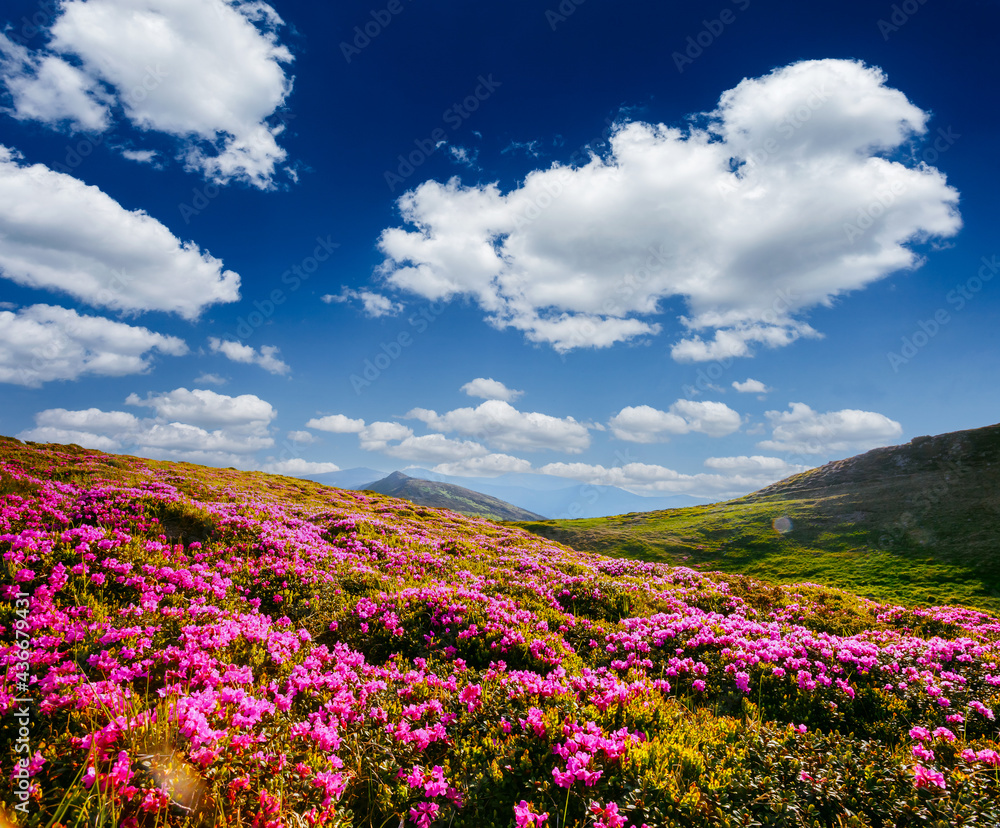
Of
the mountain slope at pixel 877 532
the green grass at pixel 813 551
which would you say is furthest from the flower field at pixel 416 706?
the mountain slope at pixel 877 532

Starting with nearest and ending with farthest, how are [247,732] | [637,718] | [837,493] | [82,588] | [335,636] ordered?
[247,732] < [637,718] < [82,588] < [335,636] < [837,493]

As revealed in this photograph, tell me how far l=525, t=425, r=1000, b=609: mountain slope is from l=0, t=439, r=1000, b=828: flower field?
23.2m

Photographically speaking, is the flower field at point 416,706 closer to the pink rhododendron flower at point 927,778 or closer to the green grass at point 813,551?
the pink rhododendron flower at point 927,778

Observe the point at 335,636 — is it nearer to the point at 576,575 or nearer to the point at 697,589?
the point at 576,575

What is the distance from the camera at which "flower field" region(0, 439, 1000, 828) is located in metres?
4.27

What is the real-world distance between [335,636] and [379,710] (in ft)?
13.9

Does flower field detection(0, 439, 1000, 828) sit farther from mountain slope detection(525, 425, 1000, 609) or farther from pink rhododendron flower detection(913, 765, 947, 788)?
mountain slope detection(525, 425, 1000, 609)

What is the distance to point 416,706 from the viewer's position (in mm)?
6379

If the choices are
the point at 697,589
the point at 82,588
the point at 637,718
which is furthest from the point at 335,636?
the point at 697,589

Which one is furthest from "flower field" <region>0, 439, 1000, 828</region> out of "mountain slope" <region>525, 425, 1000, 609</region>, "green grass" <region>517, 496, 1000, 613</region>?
"mountain slope" <region>525, 425, 1000, 609</region>

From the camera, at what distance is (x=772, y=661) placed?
9234 mm

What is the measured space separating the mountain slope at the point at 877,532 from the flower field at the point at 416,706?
76.3 feet

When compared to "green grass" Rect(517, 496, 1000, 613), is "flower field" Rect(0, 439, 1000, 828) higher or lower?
higher

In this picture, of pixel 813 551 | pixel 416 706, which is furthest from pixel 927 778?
pixel 813 551
